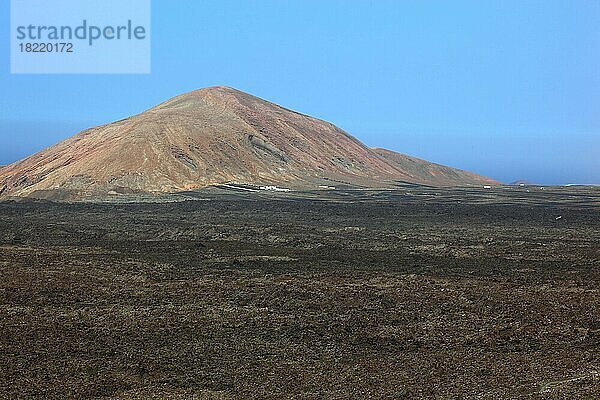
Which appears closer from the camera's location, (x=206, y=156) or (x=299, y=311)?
(x=299, y=311)

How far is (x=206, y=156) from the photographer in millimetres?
72812

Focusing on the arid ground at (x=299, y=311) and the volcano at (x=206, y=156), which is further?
the volcano at (x=206, y=156)

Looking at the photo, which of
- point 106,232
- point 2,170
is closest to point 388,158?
point 2,170

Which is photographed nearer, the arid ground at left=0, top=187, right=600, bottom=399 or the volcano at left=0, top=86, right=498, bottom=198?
the arid ground at left=0, top=187, right=600, bottom=399

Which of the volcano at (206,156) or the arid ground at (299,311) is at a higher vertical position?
the volcano at (206,156)

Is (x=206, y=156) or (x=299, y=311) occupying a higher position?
(x=206, y=156)

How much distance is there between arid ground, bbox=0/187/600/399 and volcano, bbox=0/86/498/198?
23414 mm

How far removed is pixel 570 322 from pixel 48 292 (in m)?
16.5

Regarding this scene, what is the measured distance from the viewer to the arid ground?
14258 millimetres

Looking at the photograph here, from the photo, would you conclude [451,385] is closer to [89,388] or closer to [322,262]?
[89,388]

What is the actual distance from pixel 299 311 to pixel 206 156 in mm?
54371

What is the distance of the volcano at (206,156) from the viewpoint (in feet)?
210

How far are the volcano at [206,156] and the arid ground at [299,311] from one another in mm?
23414

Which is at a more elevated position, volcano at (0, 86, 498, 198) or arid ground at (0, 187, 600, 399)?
volcano at (0, 86, 498, 198)
